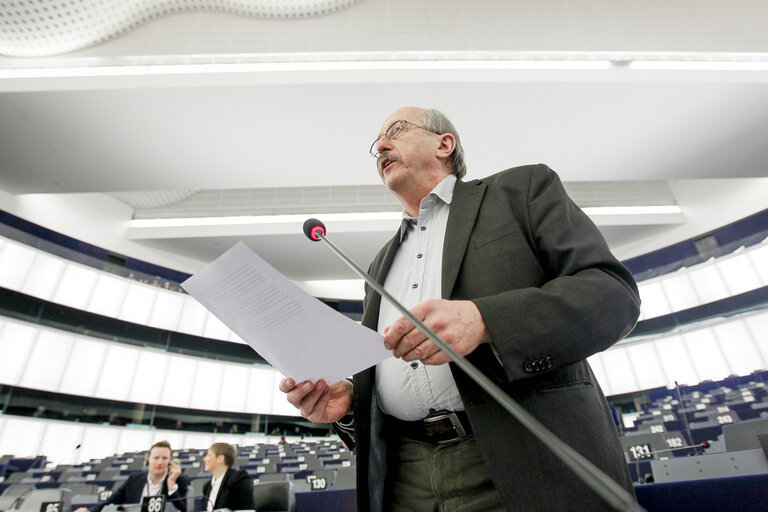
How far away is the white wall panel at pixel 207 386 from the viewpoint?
981cm

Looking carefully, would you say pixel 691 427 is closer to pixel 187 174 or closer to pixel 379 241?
pixel 379 241

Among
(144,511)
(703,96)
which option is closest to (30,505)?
(144,511)

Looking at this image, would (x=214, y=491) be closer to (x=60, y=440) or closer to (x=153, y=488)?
(x=153, y=488)

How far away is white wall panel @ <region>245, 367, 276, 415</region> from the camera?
34.9ft

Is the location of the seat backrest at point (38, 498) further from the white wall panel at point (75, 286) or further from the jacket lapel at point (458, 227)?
the white wall panel at point (75, 286)

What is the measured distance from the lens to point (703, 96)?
5316 millimetres

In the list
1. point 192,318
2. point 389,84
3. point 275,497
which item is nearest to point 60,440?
point 192,318

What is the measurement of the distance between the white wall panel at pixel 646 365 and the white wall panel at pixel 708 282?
1.60 m

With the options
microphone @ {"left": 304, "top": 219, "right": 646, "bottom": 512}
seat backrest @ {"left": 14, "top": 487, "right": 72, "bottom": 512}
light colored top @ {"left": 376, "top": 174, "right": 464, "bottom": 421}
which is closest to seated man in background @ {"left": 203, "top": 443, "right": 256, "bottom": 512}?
seat backrest @ {"left": 14, "top": 487, "right": 72, "bottom": 512}

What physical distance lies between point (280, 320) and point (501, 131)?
5.73 m

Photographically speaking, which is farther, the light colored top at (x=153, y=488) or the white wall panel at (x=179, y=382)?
the white wall panel at (x=179, y=382)

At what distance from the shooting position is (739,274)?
823cm

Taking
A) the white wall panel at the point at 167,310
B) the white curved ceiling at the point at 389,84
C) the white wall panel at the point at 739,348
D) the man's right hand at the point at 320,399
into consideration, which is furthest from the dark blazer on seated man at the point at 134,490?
the white wall panel at the point at 739,348

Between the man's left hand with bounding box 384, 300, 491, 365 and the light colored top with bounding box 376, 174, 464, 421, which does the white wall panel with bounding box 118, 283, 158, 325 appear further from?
the man's left hand with bounding box 384, 300, 491, 365
